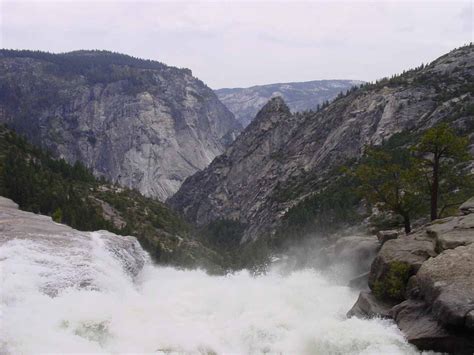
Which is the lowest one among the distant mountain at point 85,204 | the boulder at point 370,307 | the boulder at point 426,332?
the distant mountain at point 85,204

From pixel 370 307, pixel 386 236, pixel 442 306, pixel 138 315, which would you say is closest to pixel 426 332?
pixel 442 306

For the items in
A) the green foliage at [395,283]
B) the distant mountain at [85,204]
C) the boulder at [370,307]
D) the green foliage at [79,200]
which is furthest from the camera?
the distant mountain at [85,204]

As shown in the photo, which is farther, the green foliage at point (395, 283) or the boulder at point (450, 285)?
the green foliage at point (395, 283)

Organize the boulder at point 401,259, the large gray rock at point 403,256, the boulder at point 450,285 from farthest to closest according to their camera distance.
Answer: the large gray rock at point 403,256, the boulder at point 401,259, the boulder at point 450,285

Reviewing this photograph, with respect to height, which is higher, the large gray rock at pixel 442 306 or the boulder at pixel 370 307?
the large gray rock at pixel 442 306

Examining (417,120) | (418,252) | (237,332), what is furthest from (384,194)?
(417,120)

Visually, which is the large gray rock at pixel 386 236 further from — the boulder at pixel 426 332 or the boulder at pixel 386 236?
the boulder at pixel 426 332

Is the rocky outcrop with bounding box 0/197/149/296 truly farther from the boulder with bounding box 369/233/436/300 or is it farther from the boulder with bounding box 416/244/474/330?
the boulder with bounding box 416/244/474/330

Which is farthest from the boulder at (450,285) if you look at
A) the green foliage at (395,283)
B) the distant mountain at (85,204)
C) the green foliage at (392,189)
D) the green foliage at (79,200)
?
the distant mountain at (85,204)

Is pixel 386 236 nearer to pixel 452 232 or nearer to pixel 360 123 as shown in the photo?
pixel 452 232
